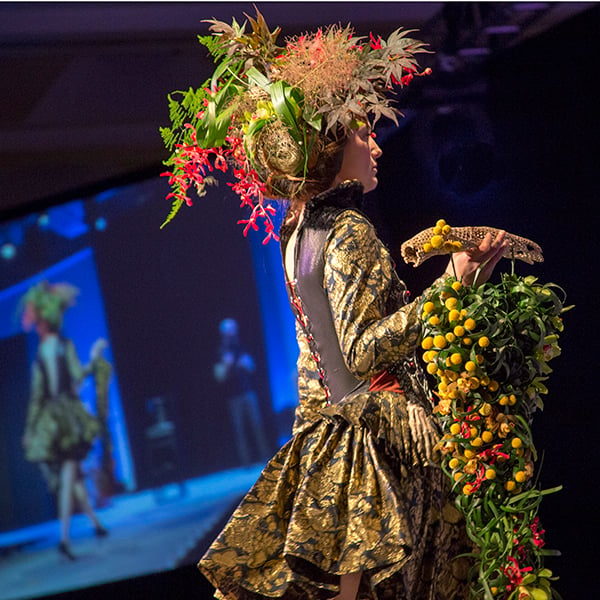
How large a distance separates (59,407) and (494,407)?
2327 mm

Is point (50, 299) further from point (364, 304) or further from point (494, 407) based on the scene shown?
point (494, 407)

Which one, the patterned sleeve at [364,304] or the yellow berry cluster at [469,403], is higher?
the patterned sleeve at [364,304]

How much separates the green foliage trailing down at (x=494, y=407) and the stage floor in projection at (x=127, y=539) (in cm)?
201

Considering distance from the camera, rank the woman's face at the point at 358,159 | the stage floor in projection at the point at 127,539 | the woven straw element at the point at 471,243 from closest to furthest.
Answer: the woven straw element at the point at 471,243 → the woman's face at the point at 358,159 → the stage floor in projection at the point at 127,539

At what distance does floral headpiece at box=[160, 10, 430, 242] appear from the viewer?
2059 mm

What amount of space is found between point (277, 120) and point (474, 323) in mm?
625

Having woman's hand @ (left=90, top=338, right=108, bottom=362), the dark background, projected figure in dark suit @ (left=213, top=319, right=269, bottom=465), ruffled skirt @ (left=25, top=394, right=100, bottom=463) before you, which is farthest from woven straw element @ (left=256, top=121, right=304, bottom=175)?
ruffled skirt @ (left=25, top=394, right=100, bottom=463)

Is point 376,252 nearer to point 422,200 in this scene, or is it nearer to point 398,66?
point 398,66

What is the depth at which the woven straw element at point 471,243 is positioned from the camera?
2.00 m

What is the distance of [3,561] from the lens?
3746mm

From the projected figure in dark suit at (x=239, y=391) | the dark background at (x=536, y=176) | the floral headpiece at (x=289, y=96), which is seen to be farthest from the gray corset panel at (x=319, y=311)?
the projected figure in dark suit at (x=239, y=391)

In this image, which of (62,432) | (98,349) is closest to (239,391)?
(98,349)

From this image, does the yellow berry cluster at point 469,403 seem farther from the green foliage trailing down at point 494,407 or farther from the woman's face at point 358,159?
the woman's face at point 358,159

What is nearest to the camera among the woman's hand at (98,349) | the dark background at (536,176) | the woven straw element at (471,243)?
the woven straw element at (471,243)
